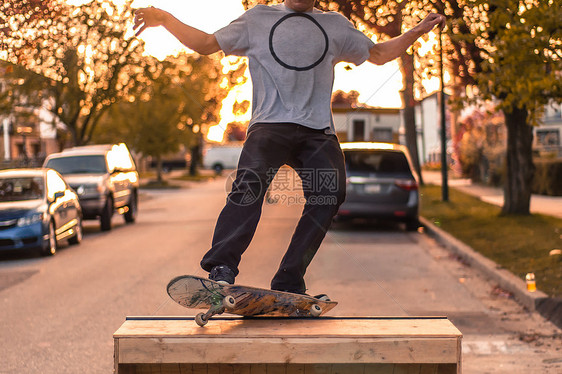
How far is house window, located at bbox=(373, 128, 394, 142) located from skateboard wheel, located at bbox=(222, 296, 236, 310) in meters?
31.8

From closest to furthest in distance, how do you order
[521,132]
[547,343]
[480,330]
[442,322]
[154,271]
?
[442,322] → [547,343] → [480,330] → [154,271] → [521,132]

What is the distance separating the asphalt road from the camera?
6.38 m

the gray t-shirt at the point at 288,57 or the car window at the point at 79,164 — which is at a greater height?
the gray t-shirt at the point at 288,57

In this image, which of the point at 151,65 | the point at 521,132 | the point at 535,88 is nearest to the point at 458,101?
the point at 535,88

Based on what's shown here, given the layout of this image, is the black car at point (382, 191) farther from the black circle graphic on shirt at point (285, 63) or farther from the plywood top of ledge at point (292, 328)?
the plywood top of ledge at point (292, 328)

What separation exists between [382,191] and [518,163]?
3143mm

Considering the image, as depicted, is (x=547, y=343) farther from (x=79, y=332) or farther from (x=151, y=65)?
(x=151, y=65)

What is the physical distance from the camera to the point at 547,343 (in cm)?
676

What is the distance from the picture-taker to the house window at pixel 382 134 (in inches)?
1399

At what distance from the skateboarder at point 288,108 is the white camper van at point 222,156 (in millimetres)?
70973

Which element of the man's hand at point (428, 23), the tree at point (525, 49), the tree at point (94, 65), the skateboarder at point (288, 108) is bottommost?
the skateboarder at point (288, 108)

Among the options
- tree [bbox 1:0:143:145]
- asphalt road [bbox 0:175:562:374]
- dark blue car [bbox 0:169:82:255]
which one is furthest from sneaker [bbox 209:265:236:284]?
tree [bbox 1:0:143:145]

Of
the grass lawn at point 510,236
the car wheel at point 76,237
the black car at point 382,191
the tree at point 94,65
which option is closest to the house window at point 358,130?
the tree at point 94,65

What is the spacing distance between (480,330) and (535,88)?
4.08 m
